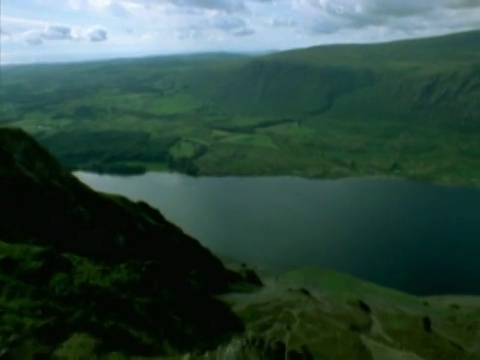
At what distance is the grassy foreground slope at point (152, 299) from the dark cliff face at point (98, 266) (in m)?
0.23

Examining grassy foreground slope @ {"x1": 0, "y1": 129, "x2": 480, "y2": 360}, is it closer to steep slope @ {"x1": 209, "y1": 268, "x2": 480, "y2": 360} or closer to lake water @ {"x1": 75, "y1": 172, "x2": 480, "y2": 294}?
steep slope @ {"x1": 209, "y1": 268, "x2": 480, "y2": 360}

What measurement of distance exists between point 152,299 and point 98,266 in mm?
11174

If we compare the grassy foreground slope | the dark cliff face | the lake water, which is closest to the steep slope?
the grassy foreground slope

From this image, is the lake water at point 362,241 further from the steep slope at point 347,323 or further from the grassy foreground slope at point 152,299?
the steep slope at point 347,323

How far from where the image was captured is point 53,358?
75375 mm

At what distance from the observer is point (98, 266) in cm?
10356

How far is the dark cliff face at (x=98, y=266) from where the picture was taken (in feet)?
296

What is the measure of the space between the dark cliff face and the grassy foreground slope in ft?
0.76

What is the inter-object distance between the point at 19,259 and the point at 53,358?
978 inches

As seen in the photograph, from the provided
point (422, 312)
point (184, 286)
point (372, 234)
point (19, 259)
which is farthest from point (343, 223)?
point (19, 259)

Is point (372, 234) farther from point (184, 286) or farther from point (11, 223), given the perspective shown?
point (11, 223)

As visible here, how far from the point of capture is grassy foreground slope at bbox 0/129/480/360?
87000 mm

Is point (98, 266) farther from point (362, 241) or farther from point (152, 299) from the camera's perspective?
point (362, 241)

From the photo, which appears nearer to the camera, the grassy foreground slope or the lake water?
the grassy foreground slope
